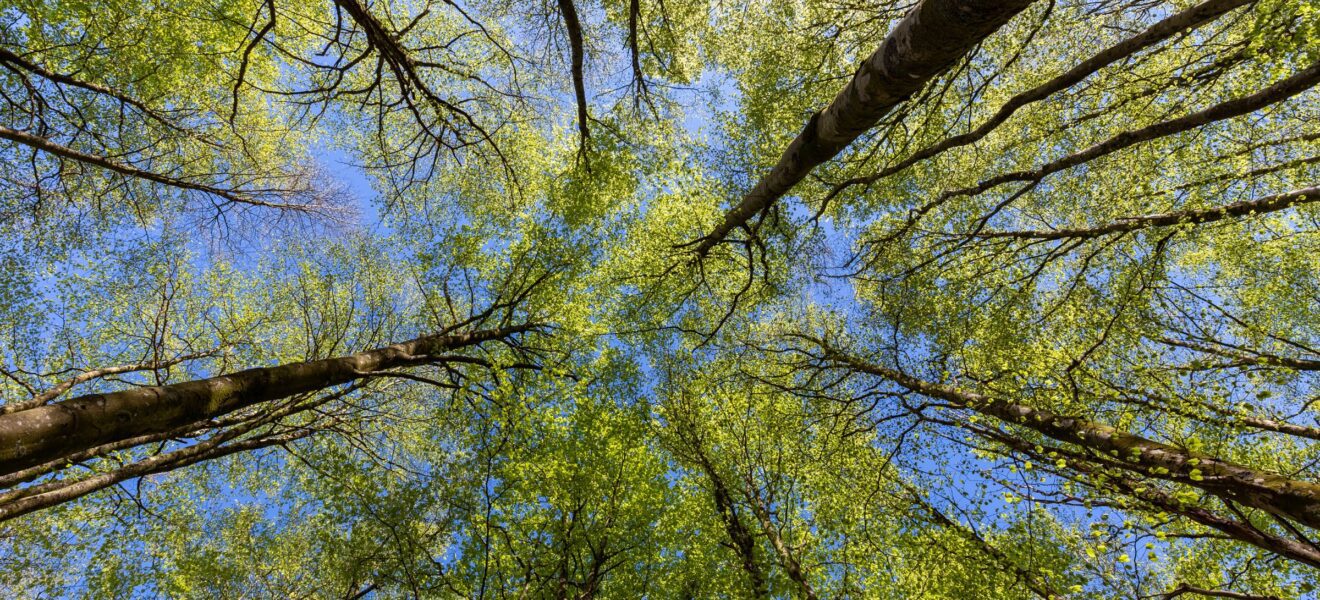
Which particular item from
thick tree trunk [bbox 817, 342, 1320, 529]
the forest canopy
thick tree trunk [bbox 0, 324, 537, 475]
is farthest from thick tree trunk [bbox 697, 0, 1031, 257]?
thick tree trunk [bbox 0, 324, 537, 475]

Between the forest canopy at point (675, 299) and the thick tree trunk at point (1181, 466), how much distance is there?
0.04 meters

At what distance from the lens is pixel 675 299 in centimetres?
944

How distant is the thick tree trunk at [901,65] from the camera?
2371mm

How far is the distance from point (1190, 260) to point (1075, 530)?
6203 mm

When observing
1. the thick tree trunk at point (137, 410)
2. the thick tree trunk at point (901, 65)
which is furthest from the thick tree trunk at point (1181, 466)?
the thick tree trunk at point (137, 410)

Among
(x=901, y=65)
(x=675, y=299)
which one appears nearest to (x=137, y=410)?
(x=901, y=65)

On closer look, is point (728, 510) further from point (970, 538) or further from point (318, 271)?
point (318, 271)

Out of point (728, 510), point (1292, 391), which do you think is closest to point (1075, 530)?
point (1292, 391)

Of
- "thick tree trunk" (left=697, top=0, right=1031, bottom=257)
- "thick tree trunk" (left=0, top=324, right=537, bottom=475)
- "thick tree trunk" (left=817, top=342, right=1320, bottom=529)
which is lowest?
"thick tree trunk" (left=0, top=324, right=537, bottom=475)

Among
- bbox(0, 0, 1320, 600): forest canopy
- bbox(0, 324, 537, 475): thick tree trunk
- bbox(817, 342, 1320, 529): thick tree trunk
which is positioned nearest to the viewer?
bbox(0, 324, 537, 475): thick tree trunk

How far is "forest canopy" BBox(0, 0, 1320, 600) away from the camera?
16.3 ft

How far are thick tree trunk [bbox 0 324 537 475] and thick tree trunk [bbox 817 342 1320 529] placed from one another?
6.86m

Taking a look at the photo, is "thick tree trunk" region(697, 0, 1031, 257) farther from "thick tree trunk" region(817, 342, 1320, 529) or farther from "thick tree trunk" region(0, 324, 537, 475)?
"thick tree trunk" region(0, 324, 537, 475)

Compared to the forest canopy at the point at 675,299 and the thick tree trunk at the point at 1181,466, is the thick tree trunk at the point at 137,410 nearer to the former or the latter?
the forest canopy at the point at 675,299
